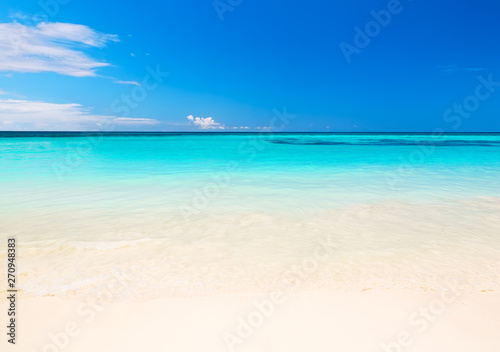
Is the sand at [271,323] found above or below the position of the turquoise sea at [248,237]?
below

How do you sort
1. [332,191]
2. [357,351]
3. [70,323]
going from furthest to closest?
1. [332,191]
2. [70,323]
3. [357,351]

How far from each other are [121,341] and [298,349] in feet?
4.84

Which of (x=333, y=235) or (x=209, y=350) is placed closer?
(x=209, y=350)

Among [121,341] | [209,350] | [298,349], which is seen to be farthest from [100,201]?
[298,349]

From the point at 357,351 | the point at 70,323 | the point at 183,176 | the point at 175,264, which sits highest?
the point at 183,176

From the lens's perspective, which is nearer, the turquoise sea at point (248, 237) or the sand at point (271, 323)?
the sand at point (271, 323)

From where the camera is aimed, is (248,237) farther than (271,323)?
Yes

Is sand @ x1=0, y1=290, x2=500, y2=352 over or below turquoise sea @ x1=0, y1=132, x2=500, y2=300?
below

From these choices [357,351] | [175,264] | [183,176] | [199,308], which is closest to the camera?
[357,351]

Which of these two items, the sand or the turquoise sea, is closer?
the sand

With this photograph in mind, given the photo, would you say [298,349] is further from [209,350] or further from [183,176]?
[183,176]

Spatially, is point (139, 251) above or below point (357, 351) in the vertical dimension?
above

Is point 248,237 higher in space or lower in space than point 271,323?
higher

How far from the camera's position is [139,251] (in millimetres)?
4215
